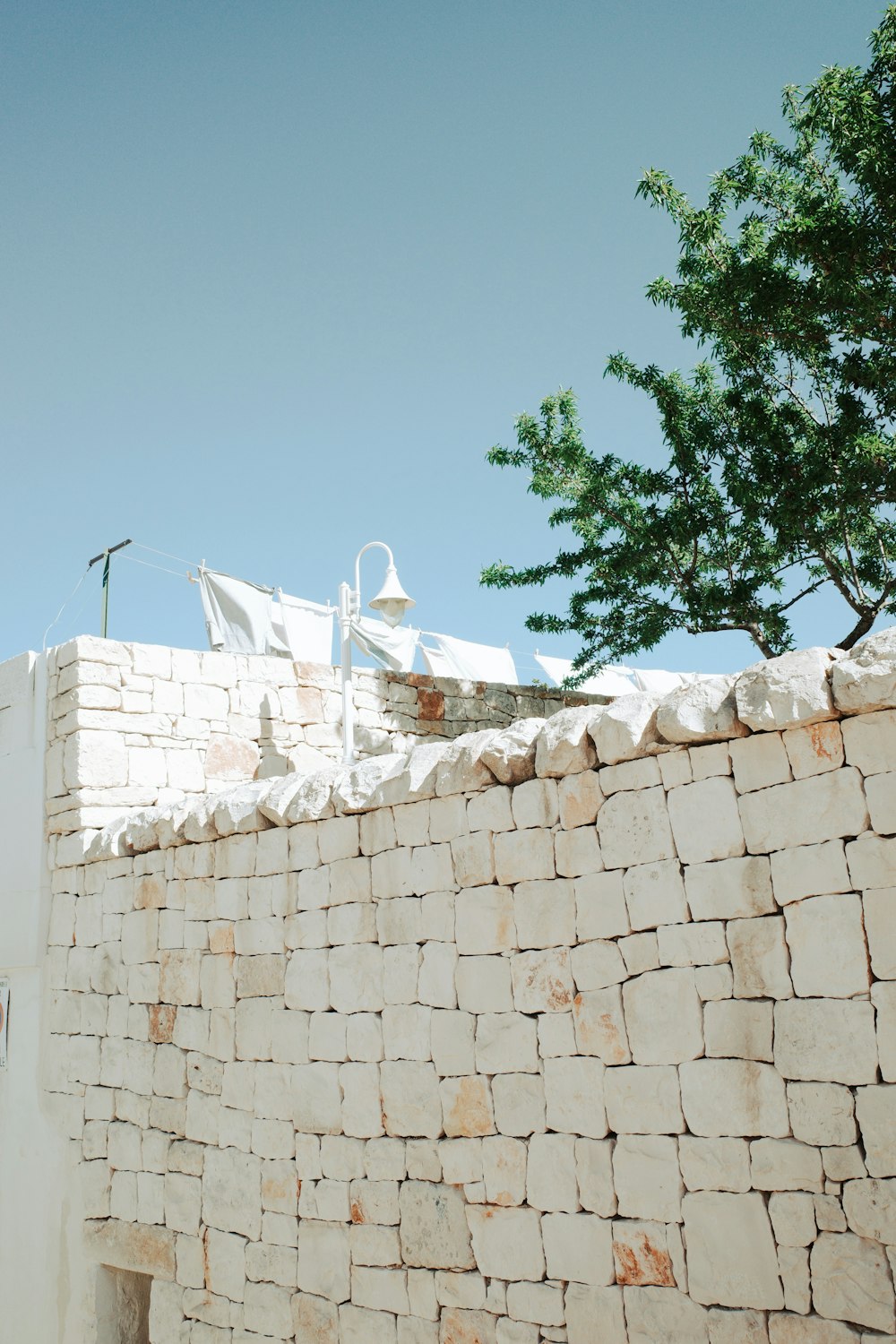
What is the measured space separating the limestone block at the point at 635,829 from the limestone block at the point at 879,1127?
111 centimetres

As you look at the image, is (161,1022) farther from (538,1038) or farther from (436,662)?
(436,662)

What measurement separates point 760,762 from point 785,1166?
4.69 feet

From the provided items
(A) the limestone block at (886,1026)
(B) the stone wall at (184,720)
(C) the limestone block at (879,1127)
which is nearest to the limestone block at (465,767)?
(A) the limestone block at (886,1026)

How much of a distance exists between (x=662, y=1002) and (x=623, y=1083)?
1.29 ft

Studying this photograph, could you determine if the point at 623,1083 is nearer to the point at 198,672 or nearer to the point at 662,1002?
the point at 662,1002

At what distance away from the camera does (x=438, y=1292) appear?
200 inches

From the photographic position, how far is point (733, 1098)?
4.09 metres

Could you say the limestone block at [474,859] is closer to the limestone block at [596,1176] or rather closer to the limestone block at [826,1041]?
the limestone block at [596,1176]

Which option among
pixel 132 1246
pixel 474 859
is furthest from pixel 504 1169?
pixel 132 1246

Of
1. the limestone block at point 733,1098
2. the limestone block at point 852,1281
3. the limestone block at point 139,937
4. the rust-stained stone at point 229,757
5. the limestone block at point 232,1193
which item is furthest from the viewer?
the rust-stained stone at point 229,757

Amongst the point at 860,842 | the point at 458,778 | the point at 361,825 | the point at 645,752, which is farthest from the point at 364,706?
the point at 860,842

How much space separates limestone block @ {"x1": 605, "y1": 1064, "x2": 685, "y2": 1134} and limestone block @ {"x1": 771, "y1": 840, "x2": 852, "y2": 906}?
880 millimetres

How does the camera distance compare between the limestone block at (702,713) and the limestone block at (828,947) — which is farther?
the limestone block at (702,713)

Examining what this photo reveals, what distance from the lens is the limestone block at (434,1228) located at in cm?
502
